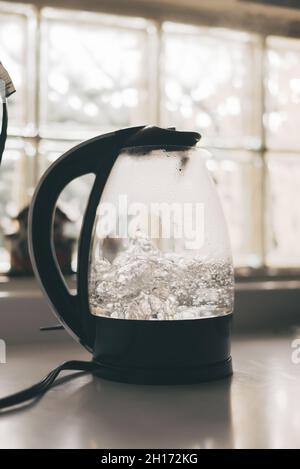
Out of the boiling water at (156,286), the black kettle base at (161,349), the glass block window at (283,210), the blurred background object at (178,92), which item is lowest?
the black kettle base at (161,349)

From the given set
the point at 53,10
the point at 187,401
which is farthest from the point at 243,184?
the point at 187,401

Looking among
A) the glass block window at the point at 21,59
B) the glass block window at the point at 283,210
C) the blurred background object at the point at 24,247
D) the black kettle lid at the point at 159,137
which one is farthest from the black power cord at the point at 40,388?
the glass block window at the point at 283,210

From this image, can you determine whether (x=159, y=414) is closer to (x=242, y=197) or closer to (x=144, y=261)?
(x=144, y=261)

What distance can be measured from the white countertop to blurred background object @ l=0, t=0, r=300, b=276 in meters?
0.56

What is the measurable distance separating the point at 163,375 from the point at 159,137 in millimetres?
262

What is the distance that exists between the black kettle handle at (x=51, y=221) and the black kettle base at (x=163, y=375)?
51 mm

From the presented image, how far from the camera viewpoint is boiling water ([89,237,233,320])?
0.62 meters

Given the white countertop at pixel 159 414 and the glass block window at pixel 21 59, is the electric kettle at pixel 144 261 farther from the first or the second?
the glass block window at pixel 21 59

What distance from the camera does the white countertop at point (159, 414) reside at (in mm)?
450

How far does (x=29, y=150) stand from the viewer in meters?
1.18

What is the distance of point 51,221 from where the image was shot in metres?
0.65
